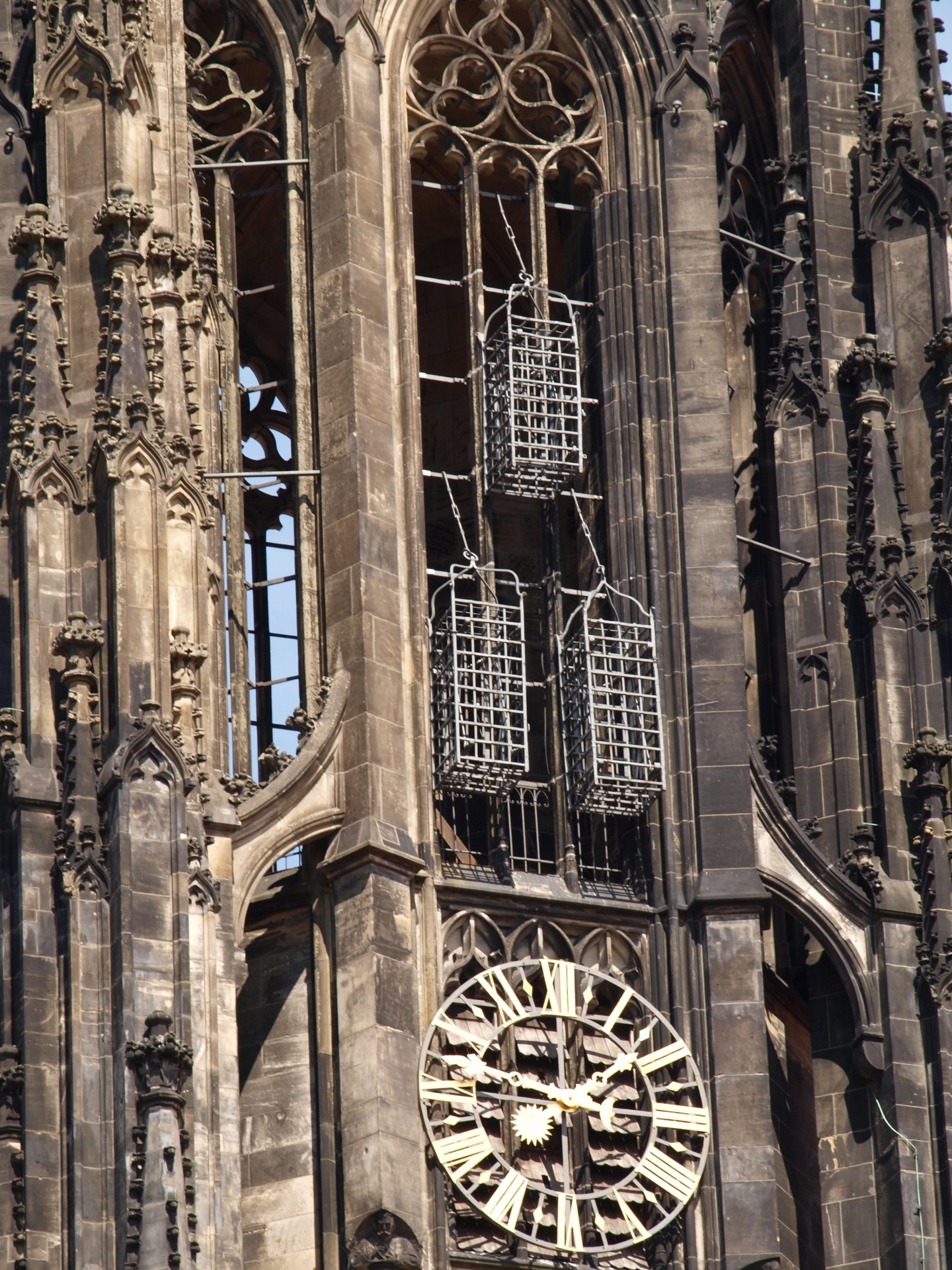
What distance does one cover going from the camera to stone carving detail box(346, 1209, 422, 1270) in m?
46.3

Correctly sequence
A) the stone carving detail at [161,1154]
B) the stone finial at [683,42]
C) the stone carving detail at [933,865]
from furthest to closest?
the stone finial at [683,42] → the stone carving detail at [933,865] → the stone carving detail at [161,1154]

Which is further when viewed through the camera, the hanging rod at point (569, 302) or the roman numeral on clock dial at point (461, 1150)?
the hanging rod at point (569, 302)

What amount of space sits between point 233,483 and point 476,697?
2843 millimetres

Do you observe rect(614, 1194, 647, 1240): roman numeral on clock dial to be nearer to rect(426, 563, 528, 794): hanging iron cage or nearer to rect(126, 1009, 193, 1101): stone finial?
rect(426, 563, 528, 794): hanging iron cage

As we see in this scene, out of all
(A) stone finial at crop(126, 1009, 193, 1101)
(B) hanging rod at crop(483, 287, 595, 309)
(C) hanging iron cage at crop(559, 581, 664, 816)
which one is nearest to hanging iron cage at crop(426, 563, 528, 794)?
(C) hanging iron cage at crop(559, 581, 664, 816)

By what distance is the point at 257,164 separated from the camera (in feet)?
169

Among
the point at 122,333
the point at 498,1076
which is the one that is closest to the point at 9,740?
the point at 122,333

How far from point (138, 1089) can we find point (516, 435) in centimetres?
867

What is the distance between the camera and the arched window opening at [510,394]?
4991cm

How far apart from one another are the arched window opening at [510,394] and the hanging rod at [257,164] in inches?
48.2

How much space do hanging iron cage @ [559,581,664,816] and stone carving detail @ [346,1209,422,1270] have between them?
15.5 feet

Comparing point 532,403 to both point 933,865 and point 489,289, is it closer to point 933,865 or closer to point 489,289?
point 489,289

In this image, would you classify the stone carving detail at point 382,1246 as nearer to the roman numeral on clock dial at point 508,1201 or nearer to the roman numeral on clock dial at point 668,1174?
the roman numeral on clock dial at point 508,1201

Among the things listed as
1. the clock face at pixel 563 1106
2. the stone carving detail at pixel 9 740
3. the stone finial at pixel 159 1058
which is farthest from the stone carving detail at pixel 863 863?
the stone finial at pixel 159 1058
